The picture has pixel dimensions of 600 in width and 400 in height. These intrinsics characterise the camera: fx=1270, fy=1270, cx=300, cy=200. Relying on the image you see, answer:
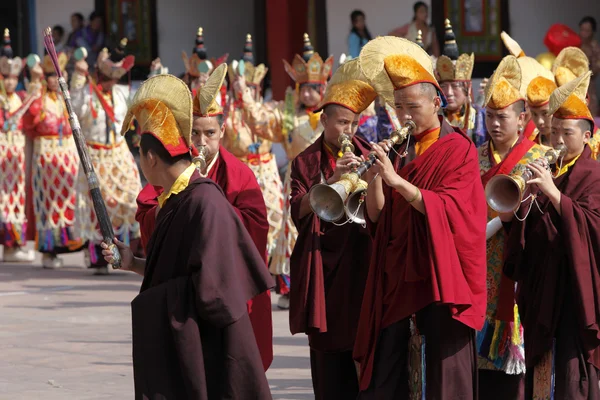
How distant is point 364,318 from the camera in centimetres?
504

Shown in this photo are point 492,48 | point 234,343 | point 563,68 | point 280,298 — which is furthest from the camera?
point 492,48

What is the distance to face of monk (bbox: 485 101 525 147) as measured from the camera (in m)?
6.09

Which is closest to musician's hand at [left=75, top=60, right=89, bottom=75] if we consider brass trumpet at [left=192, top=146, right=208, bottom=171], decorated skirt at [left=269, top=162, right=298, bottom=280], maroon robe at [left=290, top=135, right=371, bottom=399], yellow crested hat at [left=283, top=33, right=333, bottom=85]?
decorated skirt at [left=269, top=162, right=298, bottom=280]

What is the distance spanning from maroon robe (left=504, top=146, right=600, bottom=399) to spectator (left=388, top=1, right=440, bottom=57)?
9.21 metres

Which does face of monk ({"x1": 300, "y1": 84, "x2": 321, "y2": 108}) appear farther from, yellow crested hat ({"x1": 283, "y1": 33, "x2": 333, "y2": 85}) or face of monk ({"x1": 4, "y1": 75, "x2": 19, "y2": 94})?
face of monk ({"x1": 4, "y1": 75, "x2": 19, "y2": 94})

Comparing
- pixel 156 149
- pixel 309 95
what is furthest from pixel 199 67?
pixel 156 149

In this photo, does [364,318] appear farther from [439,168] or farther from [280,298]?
[280,298]

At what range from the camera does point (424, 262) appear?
482 cm

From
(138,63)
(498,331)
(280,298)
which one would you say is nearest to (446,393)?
(498,331)

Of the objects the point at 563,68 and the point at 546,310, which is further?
the point at 563,68

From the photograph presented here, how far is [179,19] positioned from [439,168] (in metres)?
14.2

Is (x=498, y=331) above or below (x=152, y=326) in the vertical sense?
below

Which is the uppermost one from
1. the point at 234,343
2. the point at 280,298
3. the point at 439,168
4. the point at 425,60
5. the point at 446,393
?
the point at 425,60

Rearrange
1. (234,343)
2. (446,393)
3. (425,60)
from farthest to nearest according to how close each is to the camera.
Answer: (425,60)
(446,393)
(234,343)
